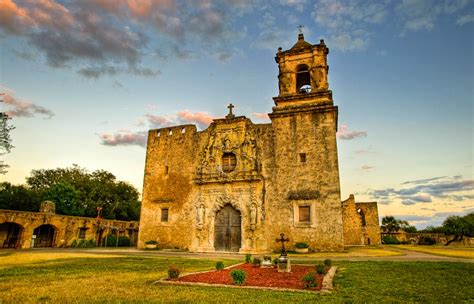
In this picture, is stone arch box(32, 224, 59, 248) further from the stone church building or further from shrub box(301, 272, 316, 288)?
shrub box(301, 272, 316, 288)

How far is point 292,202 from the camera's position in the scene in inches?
764

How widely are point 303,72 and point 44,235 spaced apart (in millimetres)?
28124

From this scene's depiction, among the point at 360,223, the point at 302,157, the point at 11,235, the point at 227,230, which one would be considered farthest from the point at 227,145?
the point at 11,235

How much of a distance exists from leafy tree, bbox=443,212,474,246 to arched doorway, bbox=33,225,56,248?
42.7 m

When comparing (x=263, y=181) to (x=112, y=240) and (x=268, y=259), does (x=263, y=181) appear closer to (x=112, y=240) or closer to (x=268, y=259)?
(x=268, y=259)

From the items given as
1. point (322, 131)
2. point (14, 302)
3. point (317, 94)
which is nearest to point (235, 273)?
point (14, 302)

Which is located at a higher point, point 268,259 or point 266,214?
point 266,214

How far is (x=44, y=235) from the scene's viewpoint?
2902cm

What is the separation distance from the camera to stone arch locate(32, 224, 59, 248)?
27.6m

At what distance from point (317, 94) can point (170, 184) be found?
12.7m

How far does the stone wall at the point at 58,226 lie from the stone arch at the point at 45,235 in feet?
0.75

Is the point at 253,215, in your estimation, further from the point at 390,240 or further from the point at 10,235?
the point at 10,235

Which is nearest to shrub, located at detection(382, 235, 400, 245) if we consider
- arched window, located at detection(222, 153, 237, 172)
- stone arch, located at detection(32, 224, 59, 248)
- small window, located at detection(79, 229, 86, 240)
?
arched window, located at detection(222, 153, 237, 172)

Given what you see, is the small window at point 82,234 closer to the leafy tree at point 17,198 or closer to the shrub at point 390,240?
the leafy tree at point 17,198
